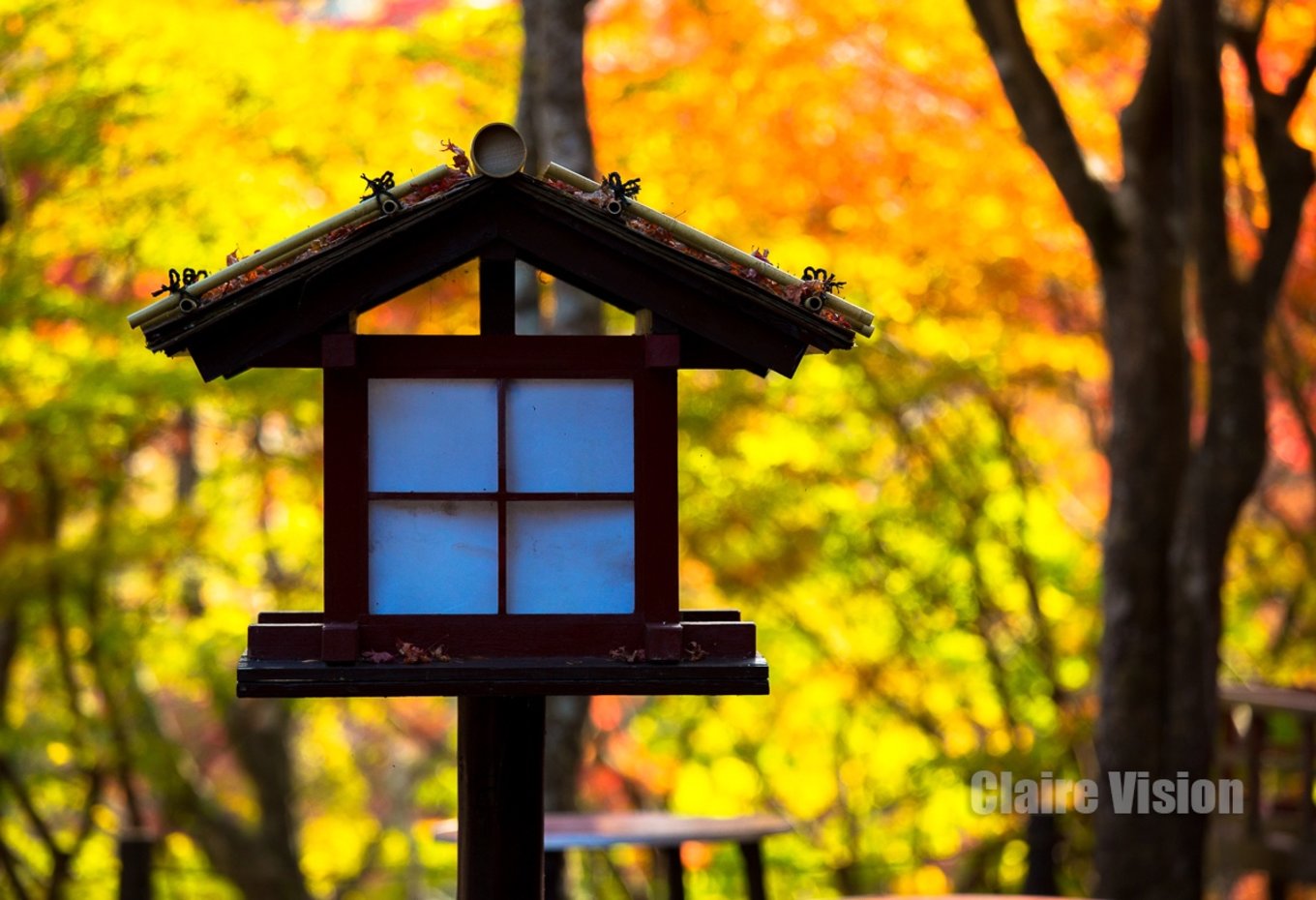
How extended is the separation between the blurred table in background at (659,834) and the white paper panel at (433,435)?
8.47 feet

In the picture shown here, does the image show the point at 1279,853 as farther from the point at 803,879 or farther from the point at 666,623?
the point at 666,623

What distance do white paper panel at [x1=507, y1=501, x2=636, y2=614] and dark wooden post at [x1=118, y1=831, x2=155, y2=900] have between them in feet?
14.7

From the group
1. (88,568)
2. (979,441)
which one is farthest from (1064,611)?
(88,568)

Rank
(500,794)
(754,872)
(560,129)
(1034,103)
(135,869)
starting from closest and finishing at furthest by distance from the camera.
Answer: (500,794) < (1034,103) < (135,869) < (560,129) < (754,872)

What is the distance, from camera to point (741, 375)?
9.76 metres

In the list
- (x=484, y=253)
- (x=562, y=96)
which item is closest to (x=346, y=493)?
(x=484, y=253)

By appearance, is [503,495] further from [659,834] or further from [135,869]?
[135,869]

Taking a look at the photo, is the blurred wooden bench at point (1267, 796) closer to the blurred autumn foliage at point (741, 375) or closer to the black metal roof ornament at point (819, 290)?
the blurred autumn foliage at point (741, 375)

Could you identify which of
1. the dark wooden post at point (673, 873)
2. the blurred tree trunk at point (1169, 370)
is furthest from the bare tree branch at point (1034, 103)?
the dark wooden post at point (673, 873)

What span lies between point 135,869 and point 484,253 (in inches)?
187

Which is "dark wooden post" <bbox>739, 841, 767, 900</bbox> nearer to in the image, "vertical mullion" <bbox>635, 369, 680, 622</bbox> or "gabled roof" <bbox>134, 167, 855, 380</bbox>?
"vertical mullion" <bbox>635, 369, 680, 622</bbox>

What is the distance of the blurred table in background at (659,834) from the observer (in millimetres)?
6066

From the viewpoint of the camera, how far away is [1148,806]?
700 cm

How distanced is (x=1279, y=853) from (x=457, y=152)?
6.65m
